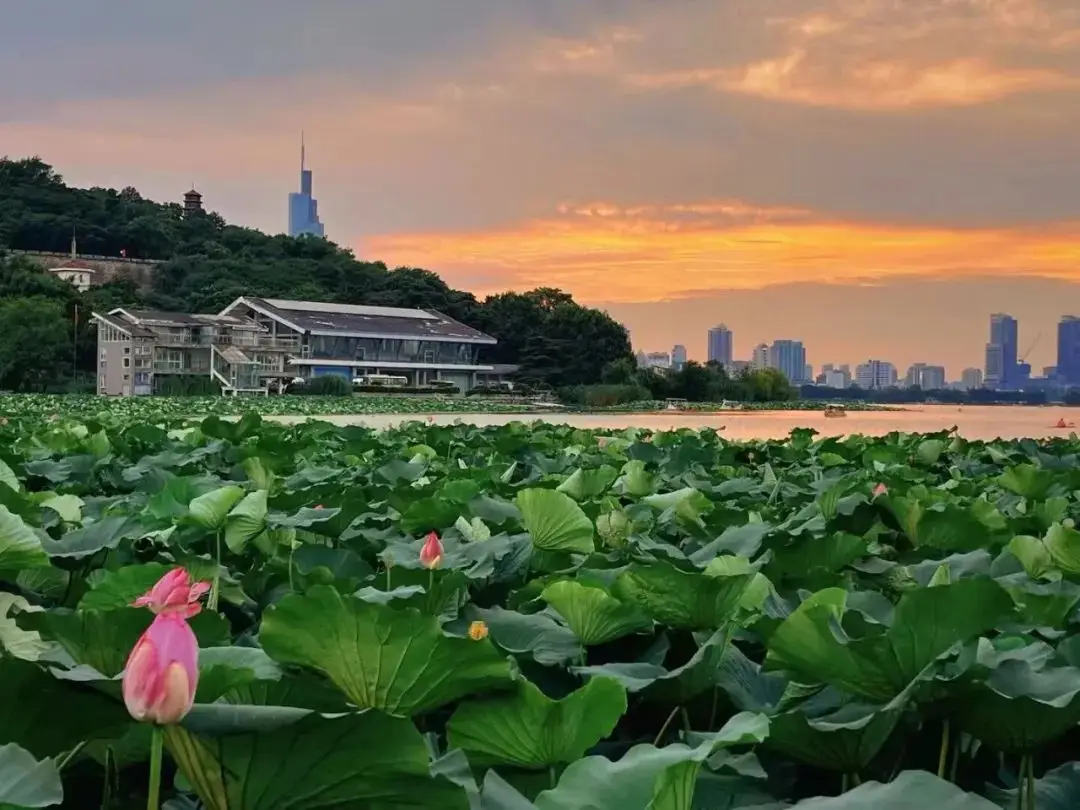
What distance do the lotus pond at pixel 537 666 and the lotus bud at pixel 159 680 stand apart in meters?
0.03

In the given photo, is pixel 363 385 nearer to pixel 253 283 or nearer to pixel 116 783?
pixel 253 283

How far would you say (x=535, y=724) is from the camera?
1.83ft

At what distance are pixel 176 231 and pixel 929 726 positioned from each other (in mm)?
67587

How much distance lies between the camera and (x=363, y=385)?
129 feet

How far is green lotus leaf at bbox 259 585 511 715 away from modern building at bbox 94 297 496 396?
38.8 m

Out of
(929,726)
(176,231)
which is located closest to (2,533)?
(929,726)

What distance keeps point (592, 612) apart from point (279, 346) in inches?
1701

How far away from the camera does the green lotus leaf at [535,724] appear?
0.53m

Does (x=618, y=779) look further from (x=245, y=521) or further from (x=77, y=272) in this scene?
(x=77, y=272)

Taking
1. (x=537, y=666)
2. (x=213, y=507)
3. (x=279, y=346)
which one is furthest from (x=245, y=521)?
(x=279, y=346)

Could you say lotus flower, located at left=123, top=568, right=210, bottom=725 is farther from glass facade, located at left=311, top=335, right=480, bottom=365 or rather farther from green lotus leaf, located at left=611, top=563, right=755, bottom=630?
glass facade, located at left=311, top=335, right=480, bottom=365

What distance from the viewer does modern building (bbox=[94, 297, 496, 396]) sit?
129 feet

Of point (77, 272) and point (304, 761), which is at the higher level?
point (77, 272)

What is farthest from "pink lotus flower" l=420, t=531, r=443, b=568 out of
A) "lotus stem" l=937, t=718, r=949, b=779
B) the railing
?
the railing
